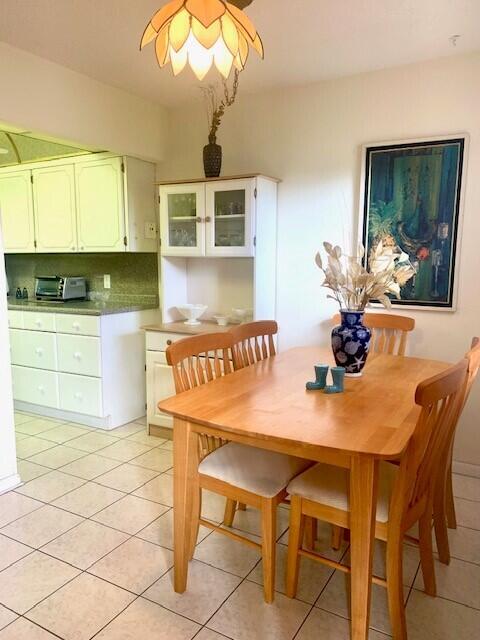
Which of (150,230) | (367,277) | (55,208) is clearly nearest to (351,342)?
(367,277)

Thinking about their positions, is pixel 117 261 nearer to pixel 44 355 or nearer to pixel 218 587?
pixel 44 355

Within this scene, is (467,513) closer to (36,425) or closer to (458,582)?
(458,582)

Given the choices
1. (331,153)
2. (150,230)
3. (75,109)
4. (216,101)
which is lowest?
(150,230)

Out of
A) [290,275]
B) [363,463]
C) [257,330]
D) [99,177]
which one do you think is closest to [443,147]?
[290,275]

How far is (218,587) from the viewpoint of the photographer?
6.00ft

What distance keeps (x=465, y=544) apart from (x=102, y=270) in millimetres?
3357

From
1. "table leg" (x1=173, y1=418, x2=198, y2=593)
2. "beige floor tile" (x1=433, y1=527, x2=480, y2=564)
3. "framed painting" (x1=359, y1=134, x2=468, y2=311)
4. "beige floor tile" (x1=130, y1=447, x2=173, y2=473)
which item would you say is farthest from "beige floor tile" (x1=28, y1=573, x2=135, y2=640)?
"framed painting" (x1=359, y1=134, x2=468, y2=311)

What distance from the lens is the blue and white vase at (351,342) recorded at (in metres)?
2.00

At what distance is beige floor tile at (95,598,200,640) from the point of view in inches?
62.5

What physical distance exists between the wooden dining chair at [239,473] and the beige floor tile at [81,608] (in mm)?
347

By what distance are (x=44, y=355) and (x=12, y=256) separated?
1633mm

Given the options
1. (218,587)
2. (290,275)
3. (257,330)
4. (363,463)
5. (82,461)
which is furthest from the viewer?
(290,275)

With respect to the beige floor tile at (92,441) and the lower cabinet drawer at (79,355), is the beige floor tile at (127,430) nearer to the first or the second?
the beige floor tile at (92,441)

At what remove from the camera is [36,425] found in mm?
3586
